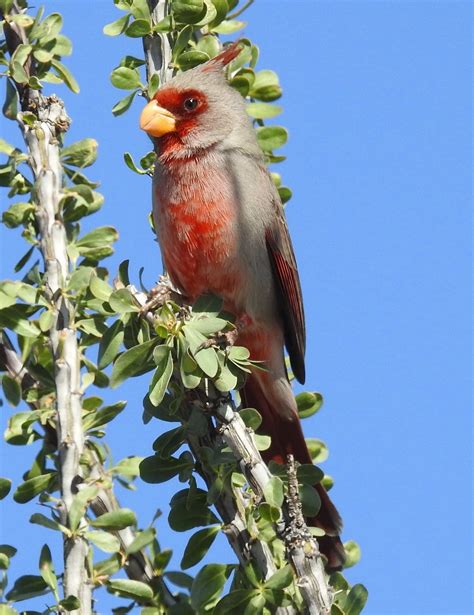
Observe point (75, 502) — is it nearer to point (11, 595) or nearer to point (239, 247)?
point (11, 595)

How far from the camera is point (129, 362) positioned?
9.77 feet

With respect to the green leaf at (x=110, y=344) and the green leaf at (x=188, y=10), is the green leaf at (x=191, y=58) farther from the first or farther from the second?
the green leaf at (x=110, y=344)

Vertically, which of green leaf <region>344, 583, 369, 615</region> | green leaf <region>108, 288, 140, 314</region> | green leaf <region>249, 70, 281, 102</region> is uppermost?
green leaf <region>249, 70, 281, 102</region>

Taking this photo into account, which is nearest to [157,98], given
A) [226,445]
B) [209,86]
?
[209,86]

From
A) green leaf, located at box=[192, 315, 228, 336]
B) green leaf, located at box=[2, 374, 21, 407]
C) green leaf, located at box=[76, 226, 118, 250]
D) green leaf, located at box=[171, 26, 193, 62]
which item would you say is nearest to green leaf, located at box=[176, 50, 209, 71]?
green leaf, located at box=[171, 26, 193, 62]

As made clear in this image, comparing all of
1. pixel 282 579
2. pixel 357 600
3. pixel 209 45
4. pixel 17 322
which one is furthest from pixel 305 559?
pixel 209 45

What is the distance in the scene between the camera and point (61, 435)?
2738 millimetres

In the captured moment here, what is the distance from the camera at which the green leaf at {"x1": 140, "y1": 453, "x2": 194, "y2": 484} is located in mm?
3092

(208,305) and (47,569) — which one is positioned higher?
(208,305)

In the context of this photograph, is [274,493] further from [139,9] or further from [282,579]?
[139,9]

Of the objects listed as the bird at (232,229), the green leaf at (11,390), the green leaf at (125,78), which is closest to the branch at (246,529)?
the green leaf at (11,390)

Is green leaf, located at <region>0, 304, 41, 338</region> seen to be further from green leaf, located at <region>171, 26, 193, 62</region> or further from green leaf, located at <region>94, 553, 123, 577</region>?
green leaf, located at <region>171, 26, 193, 62</region>

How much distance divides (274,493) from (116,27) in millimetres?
1821

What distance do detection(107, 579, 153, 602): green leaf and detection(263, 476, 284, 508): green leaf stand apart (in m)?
0.41
